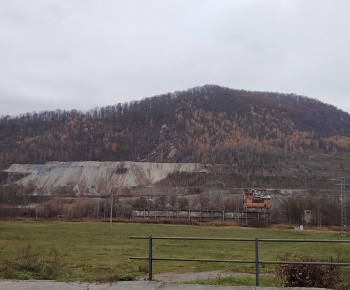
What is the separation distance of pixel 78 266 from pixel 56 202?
8238 cm

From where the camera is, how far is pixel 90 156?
15812 cm

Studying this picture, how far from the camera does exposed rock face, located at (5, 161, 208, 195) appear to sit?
386ft

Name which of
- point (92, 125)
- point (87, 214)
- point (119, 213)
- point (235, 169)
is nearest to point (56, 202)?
point (87, 214)

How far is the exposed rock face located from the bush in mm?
107053

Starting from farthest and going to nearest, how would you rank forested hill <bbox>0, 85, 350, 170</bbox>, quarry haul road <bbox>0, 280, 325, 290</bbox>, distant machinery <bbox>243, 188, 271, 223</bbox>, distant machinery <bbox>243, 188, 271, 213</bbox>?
1. forested hill <bbox>0, 85, 350, 170</bbox>
2. distant machinery <bbox>243, 188, 271, 213</bbox>
3. distant machinery <bbox>243, 188, 271, 223</bbox>
4. quarry haul road <bbox>0, 280, 325, 290</bbox>

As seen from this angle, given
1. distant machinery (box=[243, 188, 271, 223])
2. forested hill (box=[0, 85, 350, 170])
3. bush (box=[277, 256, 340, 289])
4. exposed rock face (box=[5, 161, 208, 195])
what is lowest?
distant machinery (box=[243, 188, 271, 223])

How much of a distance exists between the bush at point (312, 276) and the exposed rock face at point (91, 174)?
10705 cm

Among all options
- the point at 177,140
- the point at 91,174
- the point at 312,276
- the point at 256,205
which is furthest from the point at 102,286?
the point at 177,140

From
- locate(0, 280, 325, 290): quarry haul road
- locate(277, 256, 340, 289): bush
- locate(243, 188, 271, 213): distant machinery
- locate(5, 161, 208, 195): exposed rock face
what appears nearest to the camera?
locate(0, 280, 325, 290): quarry haul road

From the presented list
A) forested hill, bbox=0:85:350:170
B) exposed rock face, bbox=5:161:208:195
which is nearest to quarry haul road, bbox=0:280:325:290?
exposed rock face, bbox=5:161:208:195

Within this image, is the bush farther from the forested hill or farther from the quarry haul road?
the forested hill

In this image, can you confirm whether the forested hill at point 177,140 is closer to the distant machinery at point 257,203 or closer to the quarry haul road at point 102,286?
the distant machinery at point 257,203

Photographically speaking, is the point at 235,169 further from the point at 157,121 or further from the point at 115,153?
the point at 157,121

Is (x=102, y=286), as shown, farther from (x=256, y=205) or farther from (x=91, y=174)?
(x=91, y=174)
